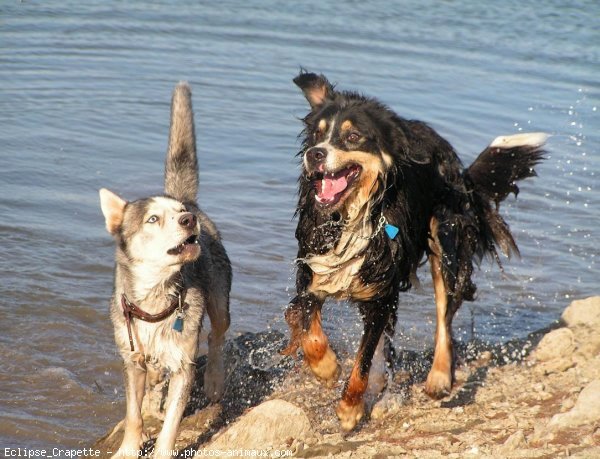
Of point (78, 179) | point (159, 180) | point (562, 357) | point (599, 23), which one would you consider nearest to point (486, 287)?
point (562, 357)

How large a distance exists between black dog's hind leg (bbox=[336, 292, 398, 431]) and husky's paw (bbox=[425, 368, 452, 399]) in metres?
0.53

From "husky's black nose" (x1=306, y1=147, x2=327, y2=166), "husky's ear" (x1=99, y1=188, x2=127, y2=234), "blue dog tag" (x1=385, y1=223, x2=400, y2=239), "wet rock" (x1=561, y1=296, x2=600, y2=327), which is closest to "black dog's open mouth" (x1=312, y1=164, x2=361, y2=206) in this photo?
"husky's black nose" (x1=306, y1=147, x2=327, y2=166)

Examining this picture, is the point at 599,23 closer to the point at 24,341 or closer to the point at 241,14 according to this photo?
the point at 241,14

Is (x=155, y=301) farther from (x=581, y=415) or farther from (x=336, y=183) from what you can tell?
(x=581, y=415)

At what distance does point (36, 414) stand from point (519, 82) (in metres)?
11.1

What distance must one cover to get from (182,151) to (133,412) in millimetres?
1827

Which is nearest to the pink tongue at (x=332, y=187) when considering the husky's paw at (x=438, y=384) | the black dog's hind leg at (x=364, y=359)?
the black dog's hind leg at (x=364, y=359)

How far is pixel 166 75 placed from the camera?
13672 mm

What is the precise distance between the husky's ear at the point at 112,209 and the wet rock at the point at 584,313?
→ 3523mm

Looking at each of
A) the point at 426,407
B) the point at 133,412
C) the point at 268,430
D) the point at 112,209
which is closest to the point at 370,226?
the point at 426,407

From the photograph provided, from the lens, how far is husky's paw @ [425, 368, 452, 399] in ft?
20.5

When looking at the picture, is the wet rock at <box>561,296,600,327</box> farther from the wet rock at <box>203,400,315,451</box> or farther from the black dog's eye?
the wet rock at <box>203,400,315,451</box>

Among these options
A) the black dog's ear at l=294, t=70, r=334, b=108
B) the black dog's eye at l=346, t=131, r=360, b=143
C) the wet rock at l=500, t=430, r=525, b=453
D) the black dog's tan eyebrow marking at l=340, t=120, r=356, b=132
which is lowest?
the wet rock at l=500, t=430, r=525, b=453

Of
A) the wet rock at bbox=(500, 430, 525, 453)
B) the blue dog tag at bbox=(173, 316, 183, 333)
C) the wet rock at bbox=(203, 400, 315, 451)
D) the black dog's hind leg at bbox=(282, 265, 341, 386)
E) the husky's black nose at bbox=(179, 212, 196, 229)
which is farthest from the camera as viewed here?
the black dog's hind leg at bbox=(282, 265, 341, 386)
